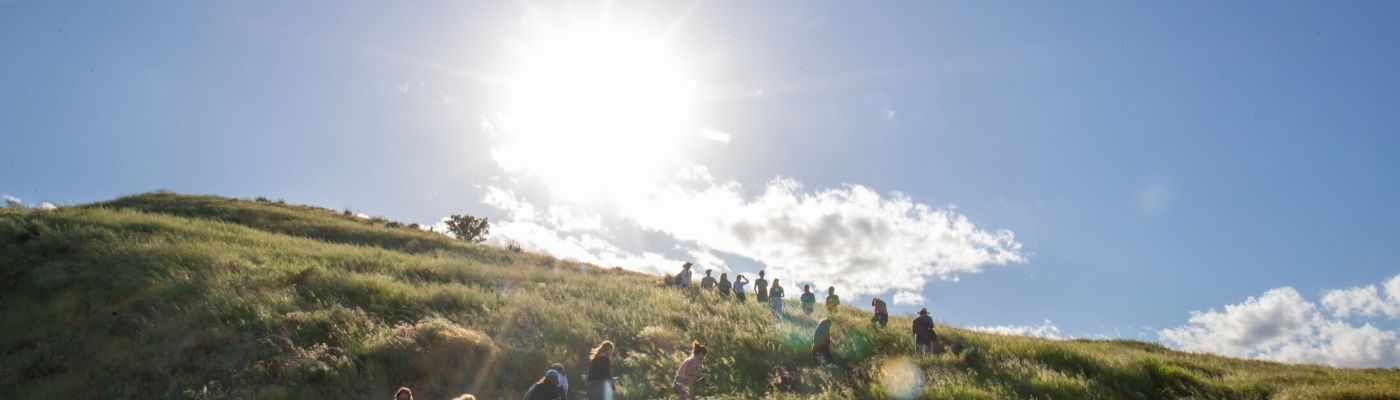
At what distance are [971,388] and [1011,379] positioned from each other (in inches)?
85.1

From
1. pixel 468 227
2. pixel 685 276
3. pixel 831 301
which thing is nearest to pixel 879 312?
pixel 831 301

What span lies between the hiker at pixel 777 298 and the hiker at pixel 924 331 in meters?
4.97

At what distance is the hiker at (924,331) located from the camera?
15.1 metres

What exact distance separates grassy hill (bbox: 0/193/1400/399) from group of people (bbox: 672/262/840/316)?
2.70ft

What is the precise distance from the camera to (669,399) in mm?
11109

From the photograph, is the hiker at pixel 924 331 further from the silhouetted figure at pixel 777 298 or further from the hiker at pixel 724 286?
the hiker at pixel 724 286

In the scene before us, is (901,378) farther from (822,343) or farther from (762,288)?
(762,288)

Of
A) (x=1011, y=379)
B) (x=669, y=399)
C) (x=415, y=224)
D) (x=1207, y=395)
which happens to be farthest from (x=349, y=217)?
(x=1207, y=395)

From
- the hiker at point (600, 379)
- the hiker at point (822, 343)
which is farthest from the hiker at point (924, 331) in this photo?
the hiker at point (600, 379)

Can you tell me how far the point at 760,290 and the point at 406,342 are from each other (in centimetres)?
1313

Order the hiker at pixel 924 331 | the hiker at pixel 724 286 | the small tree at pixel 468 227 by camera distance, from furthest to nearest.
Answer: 1. the small tree at pixel 468 227
2. the hiker at pixel 724 286
3. the hiker at pixel 924 331

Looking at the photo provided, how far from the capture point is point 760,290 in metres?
23.5

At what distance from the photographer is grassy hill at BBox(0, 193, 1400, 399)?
38.4ft

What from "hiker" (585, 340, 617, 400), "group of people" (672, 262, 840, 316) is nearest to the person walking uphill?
"group of people" (672, 262, 840, 316)
